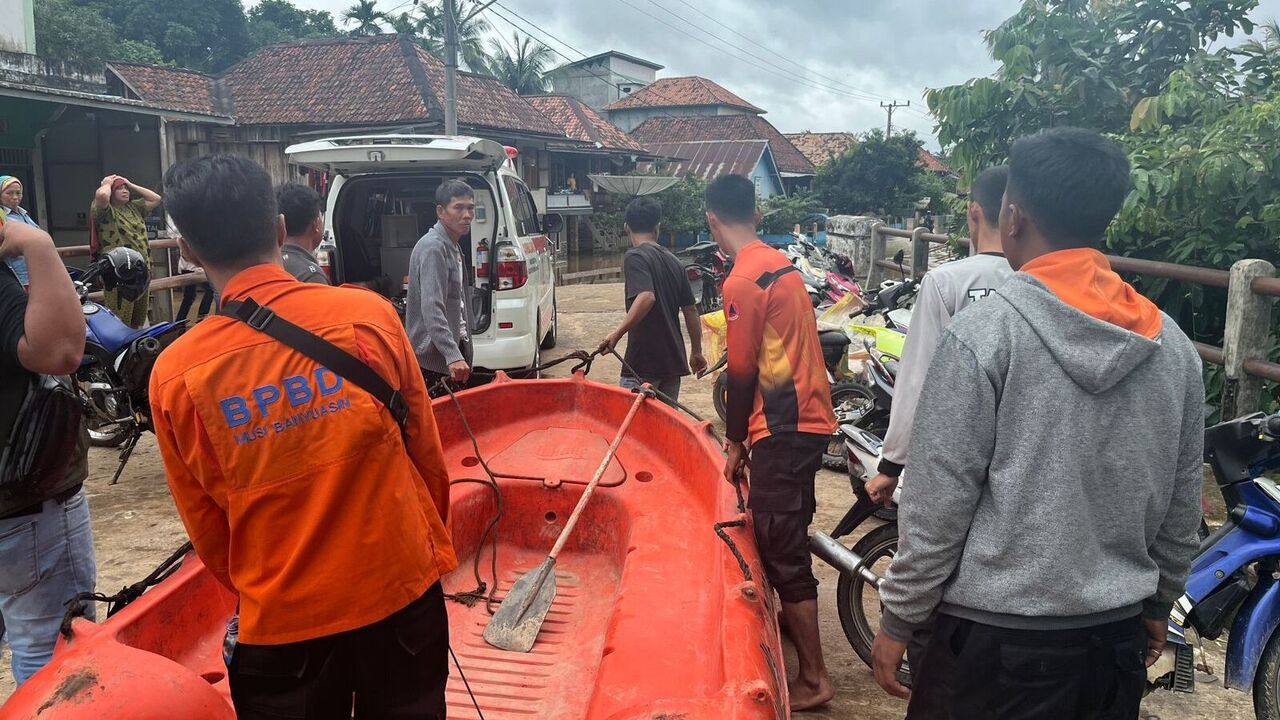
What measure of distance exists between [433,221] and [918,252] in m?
5.49

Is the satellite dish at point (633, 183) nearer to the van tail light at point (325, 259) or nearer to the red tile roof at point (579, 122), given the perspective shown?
the red tile roof at point (579, 122)

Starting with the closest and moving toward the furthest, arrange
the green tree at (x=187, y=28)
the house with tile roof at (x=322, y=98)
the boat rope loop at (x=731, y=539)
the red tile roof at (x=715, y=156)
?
the boat rope loop at (x=731, y=539) < the house with tile roof at (x=322, y=98) < the red tile roof at (x=715, y=156) < the green tree at (x=187, y=28)

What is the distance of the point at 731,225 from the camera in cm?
326

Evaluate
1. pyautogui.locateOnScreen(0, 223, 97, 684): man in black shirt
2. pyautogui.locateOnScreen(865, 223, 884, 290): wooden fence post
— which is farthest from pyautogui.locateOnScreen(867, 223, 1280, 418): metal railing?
pyautogui.locateOnScreen(865, 223, 884, 290): wooden fence post

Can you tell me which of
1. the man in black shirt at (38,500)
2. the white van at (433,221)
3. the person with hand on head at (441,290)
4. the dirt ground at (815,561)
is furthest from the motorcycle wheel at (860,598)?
the white van at (433,221)

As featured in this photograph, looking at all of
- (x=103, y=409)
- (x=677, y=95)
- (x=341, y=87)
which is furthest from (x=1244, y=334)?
(x=677, y=95)

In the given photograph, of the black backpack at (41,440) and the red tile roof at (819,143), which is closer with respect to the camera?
the black backpack at (41,440)

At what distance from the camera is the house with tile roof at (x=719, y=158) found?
32344 mm

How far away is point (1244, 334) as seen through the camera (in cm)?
477

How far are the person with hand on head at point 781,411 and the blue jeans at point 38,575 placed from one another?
2056mm

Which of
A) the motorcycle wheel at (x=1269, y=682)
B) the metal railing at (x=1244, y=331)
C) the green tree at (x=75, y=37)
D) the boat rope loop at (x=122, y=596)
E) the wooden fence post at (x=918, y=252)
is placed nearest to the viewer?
the boat rope loop at (x=122, y=596)

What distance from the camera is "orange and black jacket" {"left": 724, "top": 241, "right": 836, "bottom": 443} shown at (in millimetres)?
2961

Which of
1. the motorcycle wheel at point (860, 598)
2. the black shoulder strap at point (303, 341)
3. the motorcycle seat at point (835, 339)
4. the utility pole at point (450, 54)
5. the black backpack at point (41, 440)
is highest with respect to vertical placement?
the utility pole at point (450, 54)

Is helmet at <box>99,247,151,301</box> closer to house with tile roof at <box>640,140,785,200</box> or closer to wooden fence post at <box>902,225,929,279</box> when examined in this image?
wooden fence post at <box>902,225,929,279</box>
